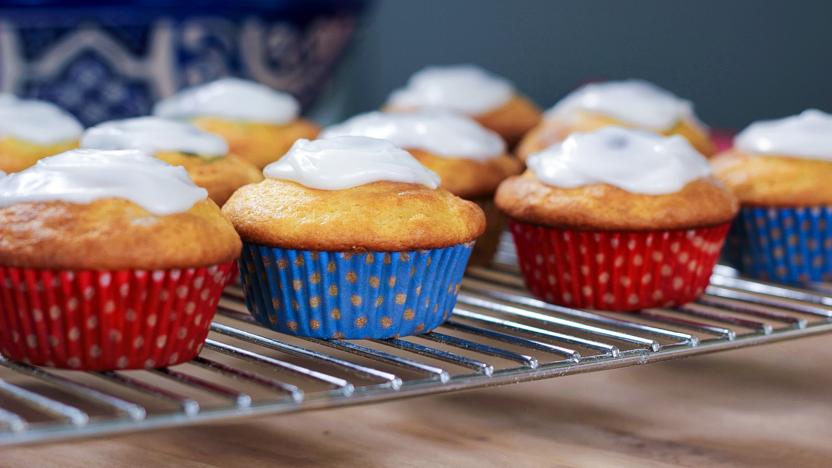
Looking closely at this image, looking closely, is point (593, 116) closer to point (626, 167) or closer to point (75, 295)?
point (626, 167)

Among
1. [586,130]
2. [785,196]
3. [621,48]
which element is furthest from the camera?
[621,48]

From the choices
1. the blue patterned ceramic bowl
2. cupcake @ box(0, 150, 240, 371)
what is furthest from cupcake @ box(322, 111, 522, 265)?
the blue patterned ceramic bowl

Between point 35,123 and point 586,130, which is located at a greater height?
point 586,130

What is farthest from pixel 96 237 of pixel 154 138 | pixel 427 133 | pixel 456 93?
pixel 456 93

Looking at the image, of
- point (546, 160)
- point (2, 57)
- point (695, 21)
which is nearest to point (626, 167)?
point (546, 160)

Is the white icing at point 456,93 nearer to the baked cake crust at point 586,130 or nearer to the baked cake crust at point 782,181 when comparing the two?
the baked cake crust at point 586,130

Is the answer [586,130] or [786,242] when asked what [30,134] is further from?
[786,242]

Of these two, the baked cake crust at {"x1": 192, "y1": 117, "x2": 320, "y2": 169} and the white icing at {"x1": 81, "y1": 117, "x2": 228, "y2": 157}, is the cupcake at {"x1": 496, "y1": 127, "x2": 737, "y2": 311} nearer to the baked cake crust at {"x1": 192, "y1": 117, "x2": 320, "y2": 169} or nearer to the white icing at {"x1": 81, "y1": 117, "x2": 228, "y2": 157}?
the white icing at {"x1": 81, "y1": 117, "x2": 228, "y2": 157}
